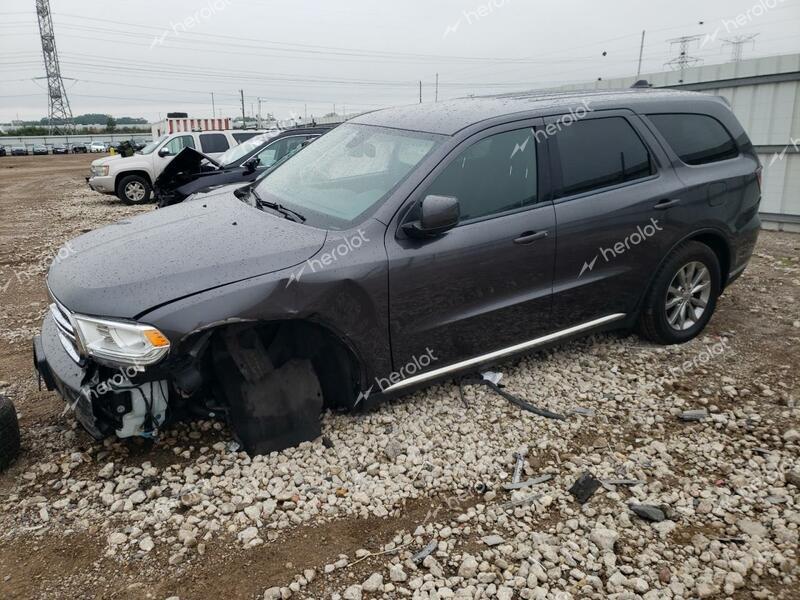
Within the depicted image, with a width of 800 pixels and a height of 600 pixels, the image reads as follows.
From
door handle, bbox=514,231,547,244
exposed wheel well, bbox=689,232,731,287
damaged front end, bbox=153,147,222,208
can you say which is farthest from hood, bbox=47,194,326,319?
damaged front end, bbox=153,147,222,208

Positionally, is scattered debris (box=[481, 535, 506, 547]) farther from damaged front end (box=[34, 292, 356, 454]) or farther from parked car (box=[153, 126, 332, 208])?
parked car (box=[153, 126, 332, 208])

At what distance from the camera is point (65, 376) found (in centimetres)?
305

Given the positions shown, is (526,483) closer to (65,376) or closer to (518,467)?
(518,467)

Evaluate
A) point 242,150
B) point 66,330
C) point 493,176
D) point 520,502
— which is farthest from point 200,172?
point 520,502

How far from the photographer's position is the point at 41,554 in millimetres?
2635

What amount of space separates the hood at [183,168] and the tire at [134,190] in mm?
6042

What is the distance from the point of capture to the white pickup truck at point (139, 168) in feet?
47.2

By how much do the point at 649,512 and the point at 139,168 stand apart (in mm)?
14580

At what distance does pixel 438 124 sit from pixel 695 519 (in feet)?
8.59

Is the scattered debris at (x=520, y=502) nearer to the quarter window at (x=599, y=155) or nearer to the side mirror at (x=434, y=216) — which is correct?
the side mirror at (x=434, y=216)

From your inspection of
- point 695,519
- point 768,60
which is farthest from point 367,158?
point 768,60

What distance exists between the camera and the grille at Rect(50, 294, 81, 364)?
9.92 feet

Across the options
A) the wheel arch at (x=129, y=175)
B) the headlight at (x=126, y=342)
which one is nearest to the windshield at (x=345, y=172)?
the headlight at (x=126, y=342)

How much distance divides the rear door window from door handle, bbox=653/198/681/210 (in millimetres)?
372
